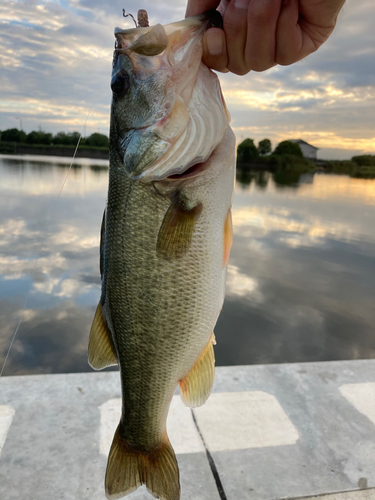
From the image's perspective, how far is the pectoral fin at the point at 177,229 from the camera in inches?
49.6

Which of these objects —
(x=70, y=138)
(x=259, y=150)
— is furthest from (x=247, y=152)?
(x=70, y=138)

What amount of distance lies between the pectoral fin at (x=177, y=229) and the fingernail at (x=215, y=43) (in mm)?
498

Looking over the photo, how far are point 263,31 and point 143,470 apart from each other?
1.69 m

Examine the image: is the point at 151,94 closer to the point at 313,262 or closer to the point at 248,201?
the point at 313,262

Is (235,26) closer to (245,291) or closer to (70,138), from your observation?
(245,291)

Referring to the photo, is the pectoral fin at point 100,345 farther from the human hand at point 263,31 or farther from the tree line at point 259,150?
the tree line at point 259,150

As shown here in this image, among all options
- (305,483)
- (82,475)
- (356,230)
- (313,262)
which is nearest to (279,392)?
(305,483)

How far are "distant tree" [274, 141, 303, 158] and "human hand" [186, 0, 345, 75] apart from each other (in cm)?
5796

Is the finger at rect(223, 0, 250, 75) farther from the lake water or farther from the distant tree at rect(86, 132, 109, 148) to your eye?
the distant tree at rect(86, 132, 109, 148)

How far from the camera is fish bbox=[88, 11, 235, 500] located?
49.3 inches

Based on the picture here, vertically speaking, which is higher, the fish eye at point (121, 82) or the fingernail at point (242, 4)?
the fingernail at point (242, 4)

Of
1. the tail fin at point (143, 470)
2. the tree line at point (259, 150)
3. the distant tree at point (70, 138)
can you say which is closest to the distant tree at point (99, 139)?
the distant tree at point (70, 138)

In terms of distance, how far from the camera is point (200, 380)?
4.81 feet

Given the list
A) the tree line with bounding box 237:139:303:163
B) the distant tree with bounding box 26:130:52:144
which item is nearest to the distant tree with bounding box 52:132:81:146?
the distant tree with bounding box 26:130:52:144
